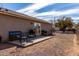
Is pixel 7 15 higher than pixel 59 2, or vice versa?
pixel 59 2

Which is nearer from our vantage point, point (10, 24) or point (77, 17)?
point (77, 17)

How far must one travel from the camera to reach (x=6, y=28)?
9906 millimetres

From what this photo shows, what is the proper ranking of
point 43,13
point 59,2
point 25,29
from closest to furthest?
point 59,2 → point 43,13 → point 25,29

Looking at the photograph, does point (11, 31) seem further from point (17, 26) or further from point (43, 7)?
point (43, 7)

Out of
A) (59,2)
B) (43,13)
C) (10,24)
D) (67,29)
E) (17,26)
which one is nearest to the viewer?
(59,2)

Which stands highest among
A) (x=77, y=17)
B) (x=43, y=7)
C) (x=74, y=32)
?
(x=43, y=7)

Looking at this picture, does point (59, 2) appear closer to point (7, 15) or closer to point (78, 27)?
point (78, 27)

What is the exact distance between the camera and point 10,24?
10234mm

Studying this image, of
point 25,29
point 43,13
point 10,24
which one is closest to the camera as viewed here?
point 43,13

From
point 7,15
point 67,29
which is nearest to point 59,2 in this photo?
point 67,29

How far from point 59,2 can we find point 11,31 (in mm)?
4248

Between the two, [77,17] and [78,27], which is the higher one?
[77,17]

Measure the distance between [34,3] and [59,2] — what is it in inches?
56.3

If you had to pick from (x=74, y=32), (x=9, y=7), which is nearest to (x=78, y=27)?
(x=74, y=32)
